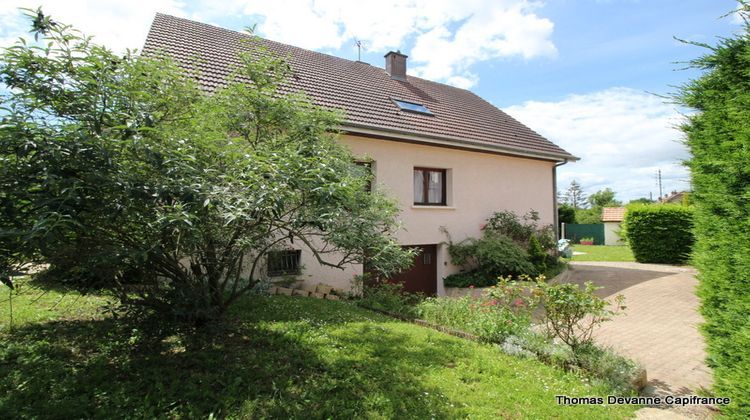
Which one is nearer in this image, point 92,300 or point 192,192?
point 192,192

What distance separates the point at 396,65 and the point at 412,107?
3523 mm

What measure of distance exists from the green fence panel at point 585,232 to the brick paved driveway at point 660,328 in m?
18.4

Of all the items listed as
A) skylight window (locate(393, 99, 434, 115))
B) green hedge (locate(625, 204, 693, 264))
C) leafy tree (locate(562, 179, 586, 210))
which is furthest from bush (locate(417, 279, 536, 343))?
leafy tree (locate(562, 179, 586, 210))

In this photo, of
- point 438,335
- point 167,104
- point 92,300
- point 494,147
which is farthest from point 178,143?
point 494,147

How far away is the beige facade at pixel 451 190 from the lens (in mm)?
9781

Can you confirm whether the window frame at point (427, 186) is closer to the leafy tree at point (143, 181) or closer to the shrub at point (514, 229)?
the shrub at point (514, 229)

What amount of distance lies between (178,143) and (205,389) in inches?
91.0

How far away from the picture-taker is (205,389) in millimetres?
3512

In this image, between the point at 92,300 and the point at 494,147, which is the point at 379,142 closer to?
the point at 494,147

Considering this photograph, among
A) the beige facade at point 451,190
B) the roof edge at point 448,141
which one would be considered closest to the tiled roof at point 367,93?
the roof edge at point 448,141

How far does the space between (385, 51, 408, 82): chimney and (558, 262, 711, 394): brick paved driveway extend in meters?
9.66

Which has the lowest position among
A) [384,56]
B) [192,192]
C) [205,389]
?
[205,389]

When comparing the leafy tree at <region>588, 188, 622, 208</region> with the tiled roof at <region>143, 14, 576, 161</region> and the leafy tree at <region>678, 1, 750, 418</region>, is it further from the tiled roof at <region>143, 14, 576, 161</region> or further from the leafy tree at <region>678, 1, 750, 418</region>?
the leafy tree at <region>678, 1, 750, 418</region>

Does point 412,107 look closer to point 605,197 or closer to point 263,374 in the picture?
point 263,374
